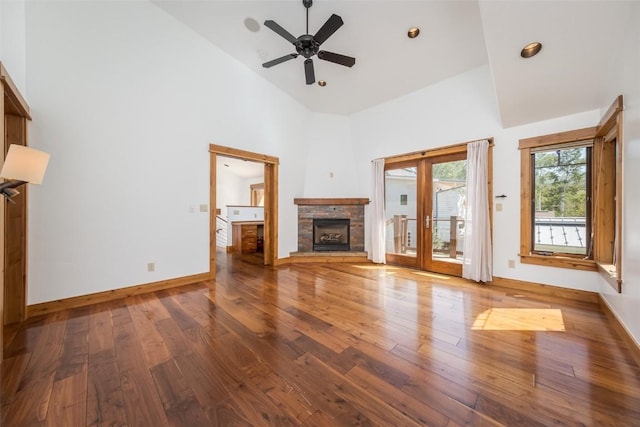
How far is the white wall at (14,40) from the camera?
2.08m

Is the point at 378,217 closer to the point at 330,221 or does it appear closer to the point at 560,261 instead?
the point at 330,221

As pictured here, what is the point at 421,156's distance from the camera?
4.45 metres

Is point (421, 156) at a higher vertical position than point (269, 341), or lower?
higher

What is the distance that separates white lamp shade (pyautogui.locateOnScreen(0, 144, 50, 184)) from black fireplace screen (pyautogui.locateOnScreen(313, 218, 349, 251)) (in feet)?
14.3

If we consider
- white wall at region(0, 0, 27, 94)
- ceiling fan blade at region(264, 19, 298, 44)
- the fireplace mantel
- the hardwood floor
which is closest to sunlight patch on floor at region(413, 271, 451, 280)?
the hardwood floor

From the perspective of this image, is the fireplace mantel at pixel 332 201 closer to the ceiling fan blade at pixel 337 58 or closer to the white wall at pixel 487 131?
the white wall at pixel 487 131

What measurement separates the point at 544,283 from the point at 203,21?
233 inches

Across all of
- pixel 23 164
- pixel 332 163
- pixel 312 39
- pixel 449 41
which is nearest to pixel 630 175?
pixel 449 41

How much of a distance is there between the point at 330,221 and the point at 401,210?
1.56 meters

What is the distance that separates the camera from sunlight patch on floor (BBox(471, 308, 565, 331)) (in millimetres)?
2307

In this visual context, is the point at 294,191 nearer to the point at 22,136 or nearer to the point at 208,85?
the point at 208,85

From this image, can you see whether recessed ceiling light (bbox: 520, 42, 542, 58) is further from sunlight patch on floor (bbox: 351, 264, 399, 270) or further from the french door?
sunlight patch on floor (bbox: 351, 264, 399, 270)

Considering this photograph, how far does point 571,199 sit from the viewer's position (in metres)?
3.19

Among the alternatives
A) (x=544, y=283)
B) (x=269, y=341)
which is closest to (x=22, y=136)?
(x=269, y=341)
